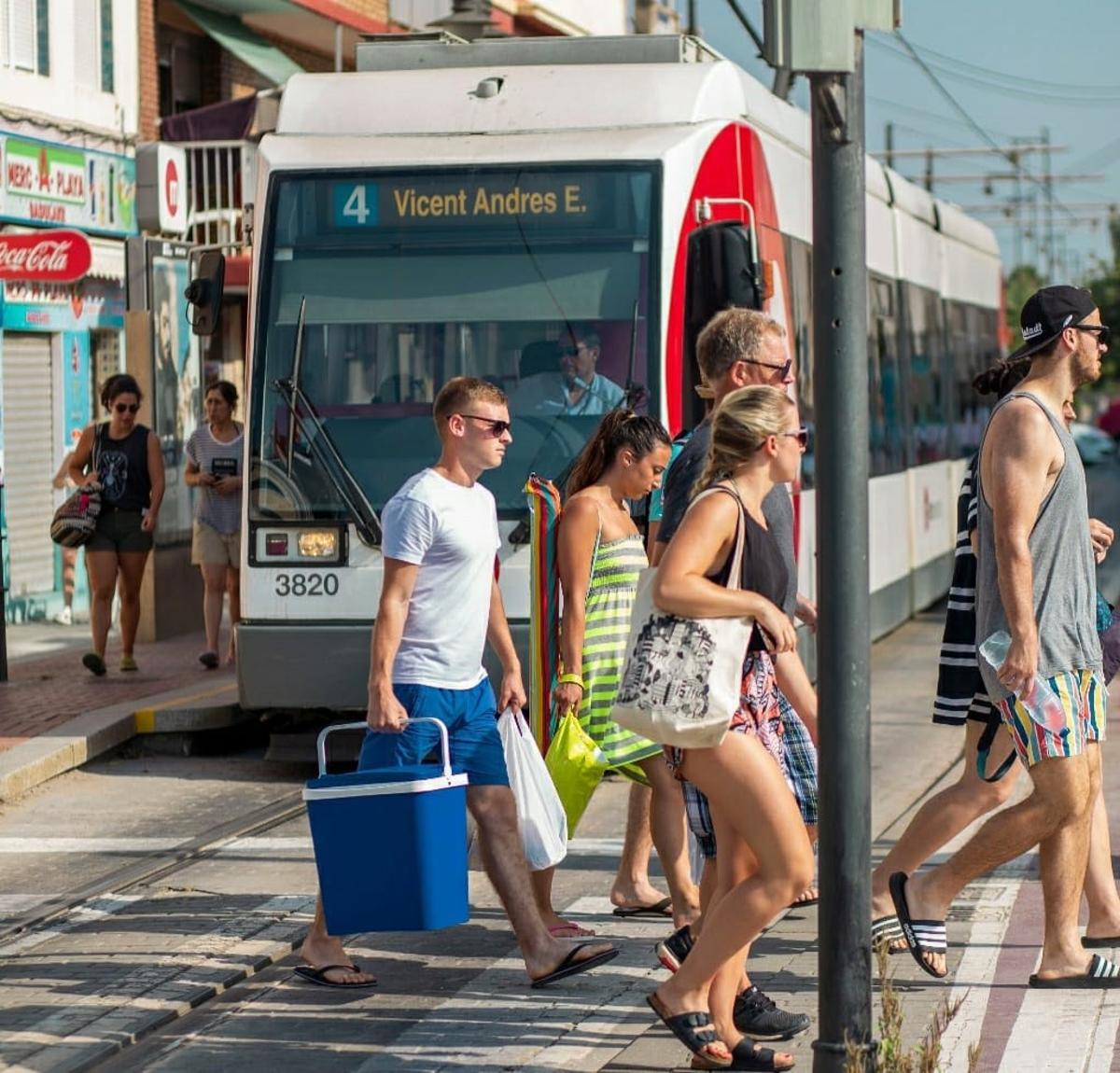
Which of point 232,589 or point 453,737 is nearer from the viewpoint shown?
point 453,737

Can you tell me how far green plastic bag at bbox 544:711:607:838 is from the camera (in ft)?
24.4

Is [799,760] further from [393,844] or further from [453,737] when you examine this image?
[393,844]

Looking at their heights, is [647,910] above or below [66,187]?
below

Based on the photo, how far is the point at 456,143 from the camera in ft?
37.1

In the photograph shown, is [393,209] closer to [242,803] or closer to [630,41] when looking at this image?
[630,41]

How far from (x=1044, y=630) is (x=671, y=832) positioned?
4.86 feet

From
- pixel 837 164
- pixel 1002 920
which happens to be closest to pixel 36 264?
pixel 1002 920

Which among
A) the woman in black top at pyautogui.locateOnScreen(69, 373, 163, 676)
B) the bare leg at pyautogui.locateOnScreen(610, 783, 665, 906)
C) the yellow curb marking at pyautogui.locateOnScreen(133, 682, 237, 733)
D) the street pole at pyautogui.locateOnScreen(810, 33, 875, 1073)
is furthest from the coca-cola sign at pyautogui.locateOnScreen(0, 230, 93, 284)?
the street pole at pyautogui.locateOnScreen(810, 33, 875, 1073)

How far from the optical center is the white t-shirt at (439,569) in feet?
22.6

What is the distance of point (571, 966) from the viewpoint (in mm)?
7008

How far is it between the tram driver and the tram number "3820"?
1179 millimetres

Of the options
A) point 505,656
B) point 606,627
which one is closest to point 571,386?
point 606,627

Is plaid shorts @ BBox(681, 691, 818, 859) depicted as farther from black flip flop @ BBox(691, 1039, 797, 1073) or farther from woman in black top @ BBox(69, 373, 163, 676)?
woman in black top @ BBox(69, 373, 163, 676)

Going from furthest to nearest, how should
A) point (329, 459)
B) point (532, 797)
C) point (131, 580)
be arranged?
point (131, 580) → point (329, 459) → point (532, 797)
